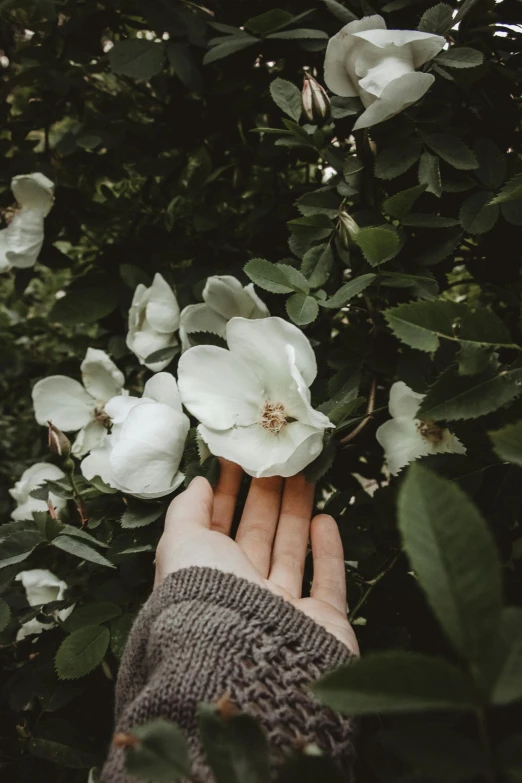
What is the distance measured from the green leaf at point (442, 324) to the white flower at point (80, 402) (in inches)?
24.7

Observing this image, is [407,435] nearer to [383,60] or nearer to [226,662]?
[226,662]

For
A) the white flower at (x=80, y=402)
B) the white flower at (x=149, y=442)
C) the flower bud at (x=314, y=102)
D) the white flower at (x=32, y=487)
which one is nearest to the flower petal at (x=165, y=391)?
the white flower at (x=149, y=442)

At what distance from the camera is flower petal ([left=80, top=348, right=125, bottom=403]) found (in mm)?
1058

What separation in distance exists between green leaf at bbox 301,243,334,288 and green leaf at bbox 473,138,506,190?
0.24 meters

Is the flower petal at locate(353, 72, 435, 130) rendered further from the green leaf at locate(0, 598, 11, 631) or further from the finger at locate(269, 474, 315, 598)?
the green leaf at locate(0, 598, 11, 631)

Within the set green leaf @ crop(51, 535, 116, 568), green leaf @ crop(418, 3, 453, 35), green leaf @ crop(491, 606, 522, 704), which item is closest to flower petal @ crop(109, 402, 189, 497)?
green leaf @ crop(51, 535, 116, 568)

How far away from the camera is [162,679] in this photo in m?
0.59

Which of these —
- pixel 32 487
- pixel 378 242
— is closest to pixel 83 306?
pixel 32 487

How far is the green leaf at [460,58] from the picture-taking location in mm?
755

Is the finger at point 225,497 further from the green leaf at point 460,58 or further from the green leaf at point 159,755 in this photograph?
the green leaf at point 460,58

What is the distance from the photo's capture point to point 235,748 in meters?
0.36

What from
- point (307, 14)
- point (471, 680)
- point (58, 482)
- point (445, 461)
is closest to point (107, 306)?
point (58, 482)

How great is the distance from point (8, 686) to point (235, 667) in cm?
56

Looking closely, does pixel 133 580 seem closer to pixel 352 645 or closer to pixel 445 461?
pixel 352 645
